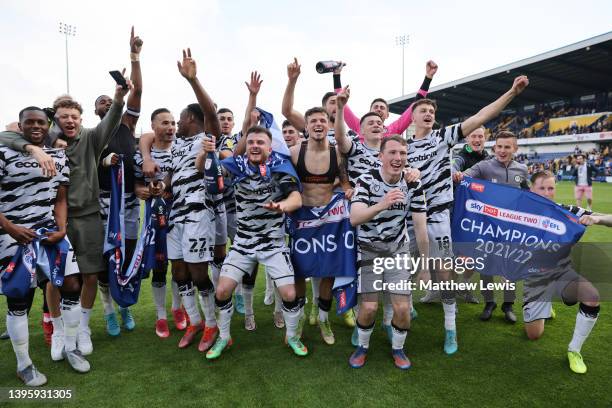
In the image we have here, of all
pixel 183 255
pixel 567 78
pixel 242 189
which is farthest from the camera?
pixel 567 78

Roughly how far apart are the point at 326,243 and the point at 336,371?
1248mm

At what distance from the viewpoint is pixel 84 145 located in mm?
4039

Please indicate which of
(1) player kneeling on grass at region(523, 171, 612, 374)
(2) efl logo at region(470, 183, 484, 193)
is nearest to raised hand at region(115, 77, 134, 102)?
(2) efl logo at region(470, 183, 484, 193)

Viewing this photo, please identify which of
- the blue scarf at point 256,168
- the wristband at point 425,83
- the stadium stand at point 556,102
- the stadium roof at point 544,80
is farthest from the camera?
the stadium stand at point 556,102

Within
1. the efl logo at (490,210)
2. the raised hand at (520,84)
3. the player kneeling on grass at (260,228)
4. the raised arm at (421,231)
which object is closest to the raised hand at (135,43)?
the player kneeling on grass at (260,228)

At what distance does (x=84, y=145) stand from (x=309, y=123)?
2.38 metres

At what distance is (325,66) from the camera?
464 cm

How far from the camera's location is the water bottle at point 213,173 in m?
3.93

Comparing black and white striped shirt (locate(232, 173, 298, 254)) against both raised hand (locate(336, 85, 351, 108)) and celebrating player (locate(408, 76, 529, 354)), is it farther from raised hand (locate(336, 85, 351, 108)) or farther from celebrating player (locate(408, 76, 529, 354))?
celebrating player (locate(408, 76, 529, 354))

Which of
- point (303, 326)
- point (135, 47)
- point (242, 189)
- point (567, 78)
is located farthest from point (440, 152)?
point (567, 78)

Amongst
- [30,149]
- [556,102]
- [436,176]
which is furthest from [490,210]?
[556,102]

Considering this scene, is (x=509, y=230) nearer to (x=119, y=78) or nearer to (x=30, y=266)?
(x=119, y=78)

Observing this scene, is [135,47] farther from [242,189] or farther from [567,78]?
[567,78]

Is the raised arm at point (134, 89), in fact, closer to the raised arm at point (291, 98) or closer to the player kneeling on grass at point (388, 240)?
the raised arm at point (291, 98)
